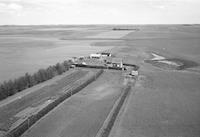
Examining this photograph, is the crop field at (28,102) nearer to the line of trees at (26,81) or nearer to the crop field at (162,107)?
the line of trees at (26,81)

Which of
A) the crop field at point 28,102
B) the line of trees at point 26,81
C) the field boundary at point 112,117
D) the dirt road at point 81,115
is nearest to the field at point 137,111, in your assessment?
the dirt road at point 81,115

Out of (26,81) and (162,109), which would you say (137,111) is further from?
(26,81)

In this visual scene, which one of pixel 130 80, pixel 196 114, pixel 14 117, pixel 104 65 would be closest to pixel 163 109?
pixel 196 114

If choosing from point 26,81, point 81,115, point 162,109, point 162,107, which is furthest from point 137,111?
point 26,81

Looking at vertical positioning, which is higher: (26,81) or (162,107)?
(26,81)

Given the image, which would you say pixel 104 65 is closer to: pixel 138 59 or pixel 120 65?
pixel 120 65

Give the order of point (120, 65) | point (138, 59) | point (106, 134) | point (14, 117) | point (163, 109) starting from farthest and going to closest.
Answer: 1. point (138, 59)
2. point (120, 65)
3. point (163, 109)
4. point (14, 117)
5. point (106, 134)

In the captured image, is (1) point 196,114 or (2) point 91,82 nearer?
(1) point 196,114
